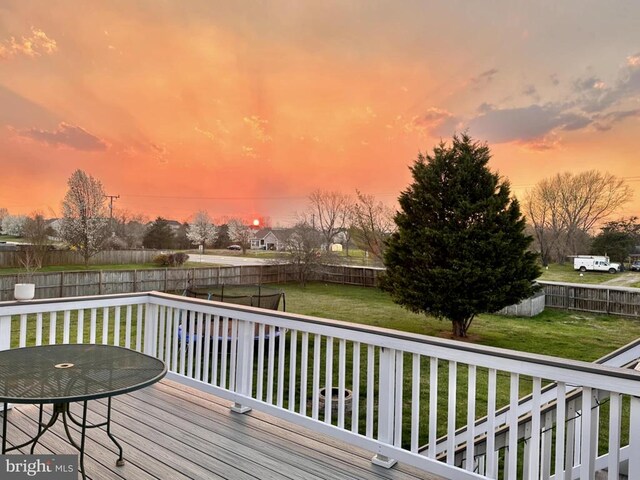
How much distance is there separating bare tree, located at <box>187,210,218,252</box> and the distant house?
9.33 ft

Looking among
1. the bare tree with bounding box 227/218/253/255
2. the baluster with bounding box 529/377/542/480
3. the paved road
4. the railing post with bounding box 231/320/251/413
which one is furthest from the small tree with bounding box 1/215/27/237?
the baluster with bounding box 529/377/542/480

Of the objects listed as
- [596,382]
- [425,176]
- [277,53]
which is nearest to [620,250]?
[425,176]

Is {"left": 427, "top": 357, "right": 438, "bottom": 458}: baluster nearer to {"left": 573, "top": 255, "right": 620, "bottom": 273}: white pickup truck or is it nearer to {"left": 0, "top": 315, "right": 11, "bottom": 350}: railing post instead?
{"left": 0, "top": 315, "right": 11, "bottom": 350}: railing post

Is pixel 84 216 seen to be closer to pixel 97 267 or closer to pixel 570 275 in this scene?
pixel 97 267

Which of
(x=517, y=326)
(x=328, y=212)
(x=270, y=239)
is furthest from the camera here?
(x=270, y=239)

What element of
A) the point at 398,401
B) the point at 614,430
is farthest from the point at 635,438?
the point at 398,401

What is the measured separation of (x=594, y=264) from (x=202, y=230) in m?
19.1

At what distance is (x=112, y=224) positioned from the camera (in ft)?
59.3

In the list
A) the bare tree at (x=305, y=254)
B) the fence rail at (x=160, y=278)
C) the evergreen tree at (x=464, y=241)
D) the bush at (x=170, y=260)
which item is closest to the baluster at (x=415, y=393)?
the evergreen tree at (x=464, y=241)

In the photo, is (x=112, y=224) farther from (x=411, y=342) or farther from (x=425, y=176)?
(x=411, y=342)

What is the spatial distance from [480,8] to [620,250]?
7.40 metres

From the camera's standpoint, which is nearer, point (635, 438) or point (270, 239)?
point (635, 438)

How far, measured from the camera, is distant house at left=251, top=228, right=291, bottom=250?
58.8 feet

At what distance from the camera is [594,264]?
10594mm
